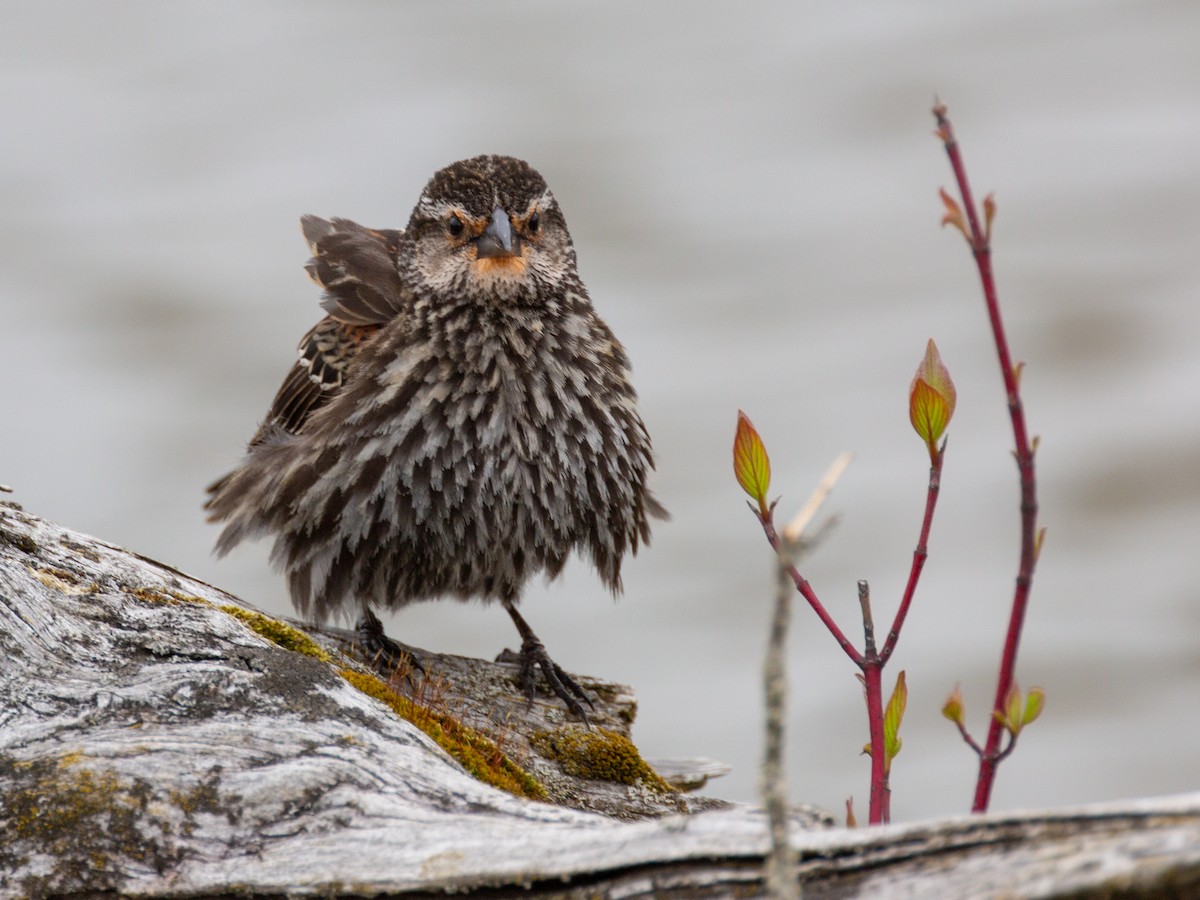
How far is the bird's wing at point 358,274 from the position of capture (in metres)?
5.68

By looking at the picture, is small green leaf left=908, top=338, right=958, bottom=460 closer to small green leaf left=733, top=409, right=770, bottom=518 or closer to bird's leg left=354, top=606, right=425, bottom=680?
small green leaf left=733, top=409, right=770, bottom=518

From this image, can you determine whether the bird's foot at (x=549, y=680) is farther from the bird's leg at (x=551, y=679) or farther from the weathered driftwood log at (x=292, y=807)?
the weathered driftwood log at (x=292, y=807)

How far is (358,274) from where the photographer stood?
230 inches

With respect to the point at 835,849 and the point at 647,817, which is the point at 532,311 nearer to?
the point at 647,817

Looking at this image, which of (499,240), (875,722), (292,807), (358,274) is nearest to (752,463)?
(875,722)

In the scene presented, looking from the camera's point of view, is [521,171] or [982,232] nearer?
[982,232]

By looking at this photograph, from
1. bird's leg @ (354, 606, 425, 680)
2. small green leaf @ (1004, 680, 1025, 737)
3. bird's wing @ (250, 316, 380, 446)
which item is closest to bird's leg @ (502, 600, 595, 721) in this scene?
bird's leg @ (354, 606, 425, 680)

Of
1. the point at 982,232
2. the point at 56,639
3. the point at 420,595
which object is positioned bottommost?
the point at 56,639

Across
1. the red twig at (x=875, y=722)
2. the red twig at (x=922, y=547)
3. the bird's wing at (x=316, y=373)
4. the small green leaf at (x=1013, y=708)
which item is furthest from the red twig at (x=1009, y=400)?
the bird's wing at (x=316, y=373)

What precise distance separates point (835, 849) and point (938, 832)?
15 cm

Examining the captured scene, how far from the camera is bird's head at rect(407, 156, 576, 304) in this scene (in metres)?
5.23

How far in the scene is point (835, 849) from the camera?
2125 millimetres

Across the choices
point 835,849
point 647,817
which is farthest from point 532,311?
point 835,849

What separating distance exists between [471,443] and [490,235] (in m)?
0.76
